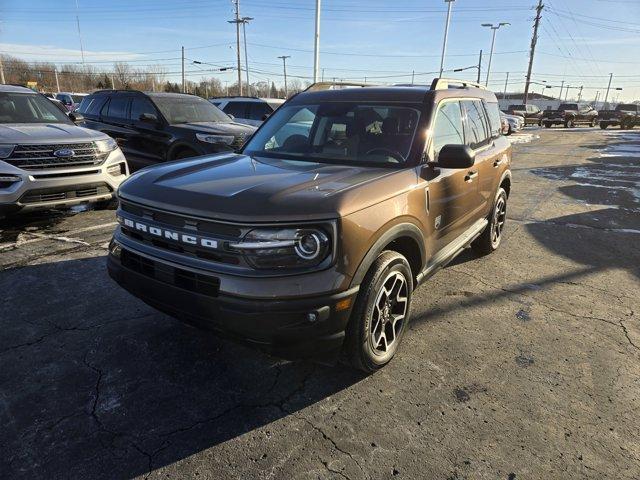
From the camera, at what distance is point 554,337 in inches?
142

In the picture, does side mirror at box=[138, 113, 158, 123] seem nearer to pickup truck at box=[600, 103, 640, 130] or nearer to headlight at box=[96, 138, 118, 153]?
headlight at box=[96, 138, 118, 153]

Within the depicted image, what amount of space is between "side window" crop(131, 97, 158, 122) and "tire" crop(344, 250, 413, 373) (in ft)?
23.4

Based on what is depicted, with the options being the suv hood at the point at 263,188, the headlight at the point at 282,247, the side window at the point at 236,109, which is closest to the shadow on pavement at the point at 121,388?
the headlight at the point at 282,247

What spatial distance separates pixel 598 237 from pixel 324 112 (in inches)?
189

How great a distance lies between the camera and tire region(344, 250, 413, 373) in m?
2.68

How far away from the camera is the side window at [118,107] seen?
354 inches

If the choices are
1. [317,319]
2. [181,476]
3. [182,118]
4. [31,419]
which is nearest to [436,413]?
[317,319]

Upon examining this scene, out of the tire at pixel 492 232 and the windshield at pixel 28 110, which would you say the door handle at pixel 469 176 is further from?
the windshield at pixel 28 110

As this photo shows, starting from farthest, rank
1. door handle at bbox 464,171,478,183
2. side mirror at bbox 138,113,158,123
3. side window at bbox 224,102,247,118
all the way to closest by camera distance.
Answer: side window at bbox 224,102,247,118 → side mirror at bbox 138,113,158,123 → door handle at bbox 464,171,478,183

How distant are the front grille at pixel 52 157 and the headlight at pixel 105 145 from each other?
6 centimetres

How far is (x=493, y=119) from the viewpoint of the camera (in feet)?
18.0

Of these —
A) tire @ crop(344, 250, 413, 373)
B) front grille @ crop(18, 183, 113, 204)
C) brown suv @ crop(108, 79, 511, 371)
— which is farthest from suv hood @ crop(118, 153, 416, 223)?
front grille @ crop(18, 183, 113, 204)

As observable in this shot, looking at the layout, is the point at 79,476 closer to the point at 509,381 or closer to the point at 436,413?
the point at 436,413

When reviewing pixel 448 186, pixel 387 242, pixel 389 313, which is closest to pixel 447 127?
pixel 448 186
